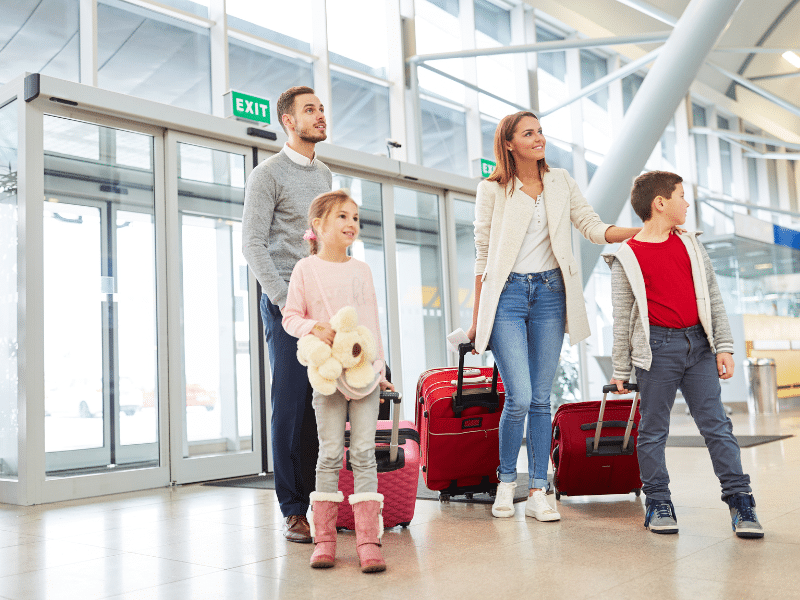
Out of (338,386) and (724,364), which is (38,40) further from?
(724,364)

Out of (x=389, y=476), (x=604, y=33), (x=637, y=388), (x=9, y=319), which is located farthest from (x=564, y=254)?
(x=604, y=33)

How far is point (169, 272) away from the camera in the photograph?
Answer: 18.2 ft

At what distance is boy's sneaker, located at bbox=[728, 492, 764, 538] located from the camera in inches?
107

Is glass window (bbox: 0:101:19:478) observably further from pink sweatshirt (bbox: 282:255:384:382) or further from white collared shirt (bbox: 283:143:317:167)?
pink sweatshirt (bbox: 282:255:384:382)

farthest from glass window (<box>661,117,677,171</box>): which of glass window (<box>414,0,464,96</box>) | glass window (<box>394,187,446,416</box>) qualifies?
glass window (<box>394,187,446,416</box>)

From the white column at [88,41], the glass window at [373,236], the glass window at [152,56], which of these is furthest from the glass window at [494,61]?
the white column at [88,41]

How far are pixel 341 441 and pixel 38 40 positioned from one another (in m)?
5.16

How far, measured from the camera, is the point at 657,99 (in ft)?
30.2

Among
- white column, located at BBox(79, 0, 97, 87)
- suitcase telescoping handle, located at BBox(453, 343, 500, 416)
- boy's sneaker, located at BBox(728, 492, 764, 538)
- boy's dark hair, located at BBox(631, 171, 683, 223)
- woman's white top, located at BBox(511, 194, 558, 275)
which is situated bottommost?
boy's sneaker, located at BBox(728, 492, 764, 538)

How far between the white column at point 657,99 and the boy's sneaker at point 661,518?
720 centimetres

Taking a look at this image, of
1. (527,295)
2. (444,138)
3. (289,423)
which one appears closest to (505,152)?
(527,295)

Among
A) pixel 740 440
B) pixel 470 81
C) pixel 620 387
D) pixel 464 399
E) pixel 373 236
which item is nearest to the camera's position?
pixel 620 387

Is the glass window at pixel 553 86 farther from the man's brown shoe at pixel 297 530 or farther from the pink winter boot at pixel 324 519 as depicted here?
the pink winter boot at pixel 324 519

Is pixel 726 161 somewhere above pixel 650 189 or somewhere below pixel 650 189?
above
